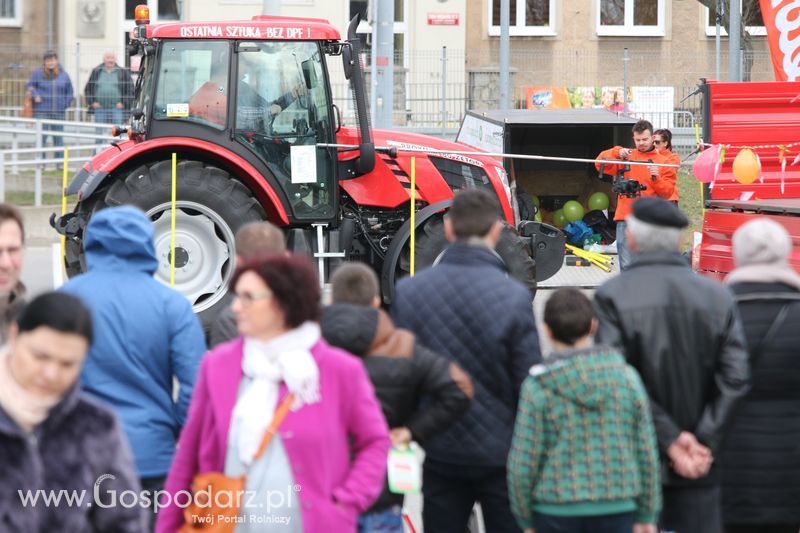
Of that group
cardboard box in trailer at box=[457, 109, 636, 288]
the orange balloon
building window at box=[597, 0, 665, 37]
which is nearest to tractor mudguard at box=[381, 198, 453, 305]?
the orange balloon

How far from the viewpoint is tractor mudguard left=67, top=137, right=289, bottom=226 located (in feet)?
33.9

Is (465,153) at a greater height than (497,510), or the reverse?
(465,153)

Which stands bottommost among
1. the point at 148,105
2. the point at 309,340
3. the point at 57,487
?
the point at 57,487

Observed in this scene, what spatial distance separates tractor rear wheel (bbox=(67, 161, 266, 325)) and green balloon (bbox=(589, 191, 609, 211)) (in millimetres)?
5102

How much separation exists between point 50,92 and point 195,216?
43.5 feet

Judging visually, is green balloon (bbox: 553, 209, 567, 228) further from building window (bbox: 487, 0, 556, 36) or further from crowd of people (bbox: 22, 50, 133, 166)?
building window (bbox: 487, 0, 556, 36)

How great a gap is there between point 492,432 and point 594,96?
23303 mm

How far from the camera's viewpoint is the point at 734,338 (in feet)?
15.5

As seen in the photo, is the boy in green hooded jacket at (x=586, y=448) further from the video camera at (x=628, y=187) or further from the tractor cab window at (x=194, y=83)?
the video camera at (x=628, y=187)

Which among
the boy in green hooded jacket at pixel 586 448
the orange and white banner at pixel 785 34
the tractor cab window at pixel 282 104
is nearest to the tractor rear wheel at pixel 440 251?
the tractor cab window at pixel 282 104

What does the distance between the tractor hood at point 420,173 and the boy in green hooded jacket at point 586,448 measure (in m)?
6.91

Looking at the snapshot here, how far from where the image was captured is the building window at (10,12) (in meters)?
31.0

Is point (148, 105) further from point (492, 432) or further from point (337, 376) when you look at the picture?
point (337, 376)

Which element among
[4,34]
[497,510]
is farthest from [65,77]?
[497,510]
